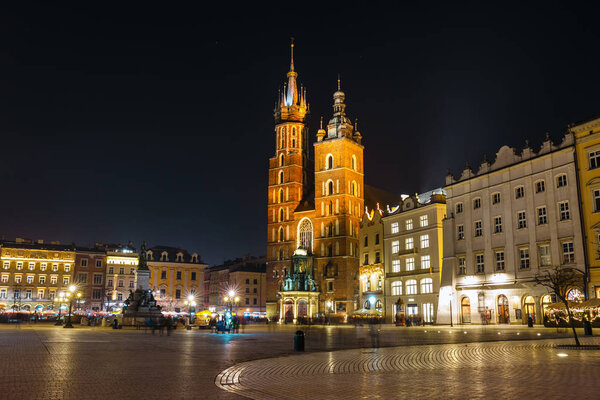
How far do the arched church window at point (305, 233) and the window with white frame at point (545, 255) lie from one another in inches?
2061

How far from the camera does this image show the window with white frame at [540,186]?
1867 inches

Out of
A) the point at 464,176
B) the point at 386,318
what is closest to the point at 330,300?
the point at 386,318

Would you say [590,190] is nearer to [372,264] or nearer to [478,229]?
[478,229]

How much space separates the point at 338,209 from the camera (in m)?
92.1

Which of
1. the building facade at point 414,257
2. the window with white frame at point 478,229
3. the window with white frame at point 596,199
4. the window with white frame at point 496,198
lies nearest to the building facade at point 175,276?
the building facade at point 414,257

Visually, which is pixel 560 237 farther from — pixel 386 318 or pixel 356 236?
pixel 356 236

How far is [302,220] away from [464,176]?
1766 inches

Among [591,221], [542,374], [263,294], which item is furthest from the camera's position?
[263,294]

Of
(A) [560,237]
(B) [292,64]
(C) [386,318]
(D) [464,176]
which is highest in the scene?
(B) [292,64]

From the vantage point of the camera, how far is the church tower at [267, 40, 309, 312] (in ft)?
323

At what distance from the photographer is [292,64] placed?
385ft

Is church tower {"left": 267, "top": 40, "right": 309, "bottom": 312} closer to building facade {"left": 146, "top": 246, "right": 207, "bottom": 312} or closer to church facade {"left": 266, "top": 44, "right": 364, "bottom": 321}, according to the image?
church facade {"left": 266, "top": 44, "right": 364, "bottom": 321}

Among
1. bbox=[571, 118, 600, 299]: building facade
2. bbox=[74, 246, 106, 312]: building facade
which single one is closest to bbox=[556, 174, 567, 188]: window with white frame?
bbox=[571, 118, 600, 299]: building facade

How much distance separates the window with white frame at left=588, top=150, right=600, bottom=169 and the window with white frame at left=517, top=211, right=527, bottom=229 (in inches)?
302
